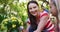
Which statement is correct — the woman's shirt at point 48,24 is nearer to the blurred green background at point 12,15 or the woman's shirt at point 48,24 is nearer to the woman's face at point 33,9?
the woman's face at point 33,9

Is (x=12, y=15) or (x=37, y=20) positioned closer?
(x=37, y=20)

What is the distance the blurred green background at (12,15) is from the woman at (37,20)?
193mm

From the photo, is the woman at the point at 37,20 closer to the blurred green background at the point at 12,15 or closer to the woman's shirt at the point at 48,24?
the woman's shirt at the point at 48,24

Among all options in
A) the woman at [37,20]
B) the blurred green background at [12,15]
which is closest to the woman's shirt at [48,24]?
the woman at [37,20]

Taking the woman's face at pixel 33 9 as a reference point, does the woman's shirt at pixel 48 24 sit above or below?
below

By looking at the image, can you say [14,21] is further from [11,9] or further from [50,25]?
[50,25]

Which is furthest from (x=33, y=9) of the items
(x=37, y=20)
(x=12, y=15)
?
(x=12, y=15)

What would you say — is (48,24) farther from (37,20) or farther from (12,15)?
(12,15)

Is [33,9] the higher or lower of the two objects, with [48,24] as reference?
higher

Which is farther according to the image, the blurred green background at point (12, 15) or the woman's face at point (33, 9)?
the blurred green background at point (12, 15)

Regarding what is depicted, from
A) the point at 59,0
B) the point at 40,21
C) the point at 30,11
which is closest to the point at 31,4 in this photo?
the point at 30,11

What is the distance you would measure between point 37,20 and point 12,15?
1.19ft

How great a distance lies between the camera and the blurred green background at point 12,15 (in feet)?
4.92

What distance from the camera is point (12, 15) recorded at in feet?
5.06
